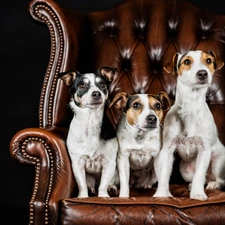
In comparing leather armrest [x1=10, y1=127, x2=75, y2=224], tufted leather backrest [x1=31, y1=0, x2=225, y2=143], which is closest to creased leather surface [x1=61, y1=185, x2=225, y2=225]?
leather armrest [x1=10, y1=127, x2=75, y2=224]

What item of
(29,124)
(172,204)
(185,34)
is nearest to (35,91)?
(29,124)

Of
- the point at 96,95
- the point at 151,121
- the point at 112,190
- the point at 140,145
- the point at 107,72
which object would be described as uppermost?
the point at 107,72

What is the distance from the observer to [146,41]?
3043 millimetres

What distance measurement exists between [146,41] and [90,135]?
2.66ft

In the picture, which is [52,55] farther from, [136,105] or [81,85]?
[136,105]

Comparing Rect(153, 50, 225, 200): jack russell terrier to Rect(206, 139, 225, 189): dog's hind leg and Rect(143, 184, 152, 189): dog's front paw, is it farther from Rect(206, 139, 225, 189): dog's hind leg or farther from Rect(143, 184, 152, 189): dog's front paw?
Rect(143, 184, 152, 189): dog's front paw

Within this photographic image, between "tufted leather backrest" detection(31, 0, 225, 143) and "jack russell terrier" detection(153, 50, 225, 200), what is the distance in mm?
382

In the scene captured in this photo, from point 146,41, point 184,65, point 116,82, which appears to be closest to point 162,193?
point 184,65

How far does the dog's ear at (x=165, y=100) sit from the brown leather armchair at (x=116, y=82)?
13.5 inches

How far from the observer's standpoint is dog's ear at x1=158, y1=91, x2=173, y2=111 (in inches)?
102

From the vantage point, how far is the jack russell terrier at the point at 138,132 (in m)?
2.43

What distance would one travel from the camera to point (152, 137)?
8.34 ft

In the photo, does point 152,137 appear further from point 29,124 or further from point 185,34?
point 29,124

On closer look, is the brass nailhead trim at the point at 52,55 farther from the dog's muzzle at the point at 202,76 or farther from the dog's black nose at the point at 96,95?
the dog's muzzle at the point at 202,76
